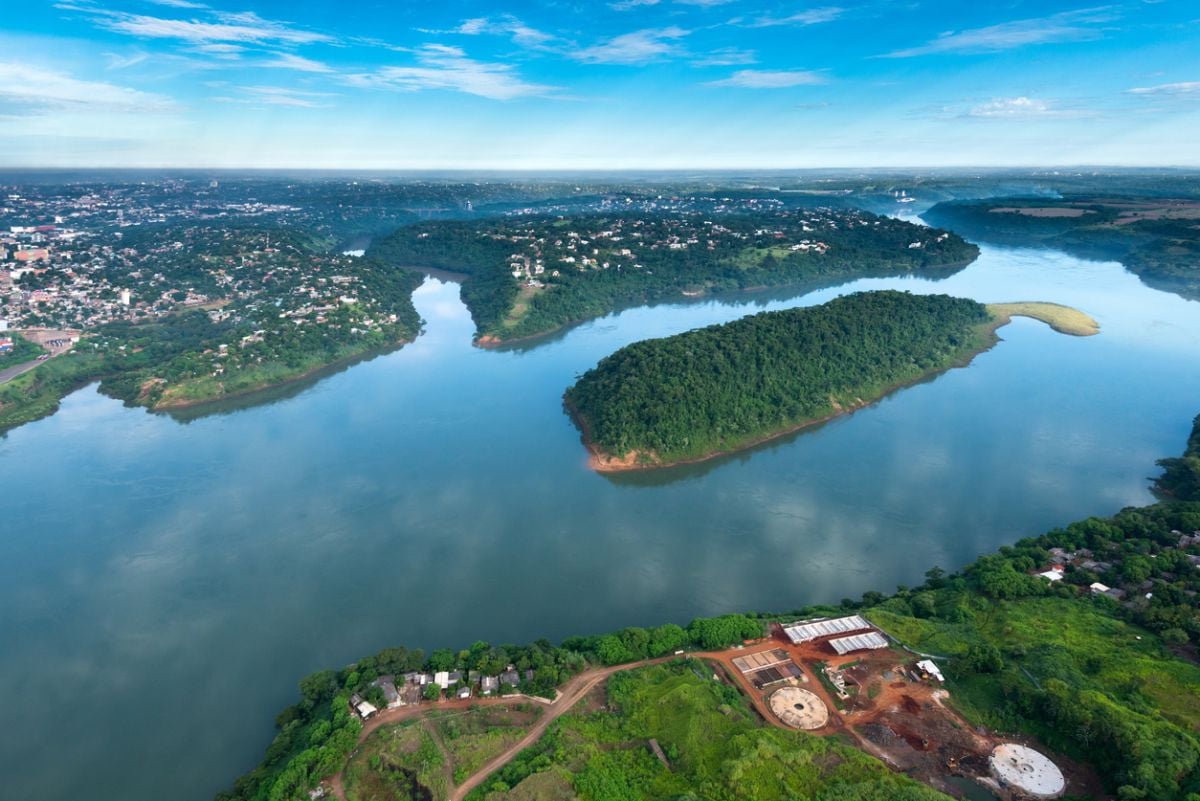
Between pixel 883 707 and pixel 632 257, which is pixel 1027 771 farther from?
pixel 632 257

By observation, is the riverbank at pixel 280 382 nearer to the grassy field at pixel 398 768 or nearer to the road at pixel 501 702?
the road at pixel 501 702

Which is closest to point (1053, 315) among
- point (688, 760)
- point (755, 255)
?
point (755, 255)

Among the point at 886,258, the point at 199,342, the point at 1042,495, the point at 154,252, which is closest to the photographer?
the point at 1042,495

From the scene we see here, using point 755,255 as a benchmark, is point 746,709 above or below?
below

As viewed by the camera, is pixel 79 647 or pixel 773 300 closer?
pixel 79 647

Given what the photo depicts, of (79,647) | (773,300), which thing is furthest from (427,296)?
(79,647)

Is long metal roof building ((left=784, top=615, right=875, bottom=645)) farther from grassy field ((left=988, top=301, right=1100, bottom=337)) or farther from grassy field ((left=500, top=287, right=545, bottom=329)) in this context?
grassy field ((left=988, top=301, right=1100, bottom=337))

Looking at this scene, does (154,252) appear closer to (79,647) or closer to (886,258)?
(79,647)
